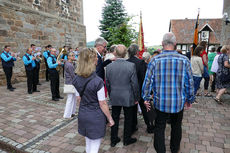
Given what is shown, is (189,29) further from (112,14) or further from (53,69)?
(53,69)

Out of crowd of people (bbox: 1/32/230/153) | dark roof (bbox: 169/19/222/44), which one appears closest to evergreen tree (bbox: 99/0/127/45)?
dark roof (bbox: 169/19/222/44)

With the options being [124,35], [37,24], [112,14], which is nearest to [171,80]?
[37,24]

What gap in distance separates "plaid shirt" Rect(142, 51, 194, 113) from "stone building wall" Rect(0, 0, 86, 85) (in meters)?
8.00

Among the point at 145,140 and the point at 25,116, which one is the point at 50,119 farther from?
the point at 145,140

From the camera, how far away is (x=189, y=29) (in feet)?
101

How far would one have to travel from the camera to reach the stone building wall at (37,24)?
816 centimetres

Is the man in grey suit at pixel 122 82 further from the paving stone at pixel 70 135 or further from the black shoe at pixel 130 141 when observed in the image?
the paving stone at pixel 70 135

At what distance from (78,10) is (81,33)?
1885 millimetres

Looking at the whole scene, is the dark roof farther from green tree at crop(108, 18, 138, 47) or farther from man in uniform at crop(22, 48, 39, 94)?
man in uniform at crop(22, 48, 39, 94)

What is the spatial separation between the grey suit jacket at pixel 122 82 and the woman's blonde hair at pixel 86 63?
0.84 meters

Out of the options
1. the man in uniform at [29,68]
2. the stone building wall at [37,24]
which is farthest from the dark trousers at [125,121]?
the stone building wall at [37,24]

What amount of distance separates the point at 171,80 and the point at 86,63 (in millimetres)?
1233

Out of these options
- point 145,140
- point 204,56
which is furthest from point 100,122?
point 204,56

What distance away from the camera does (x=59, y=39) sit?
1204 cm
